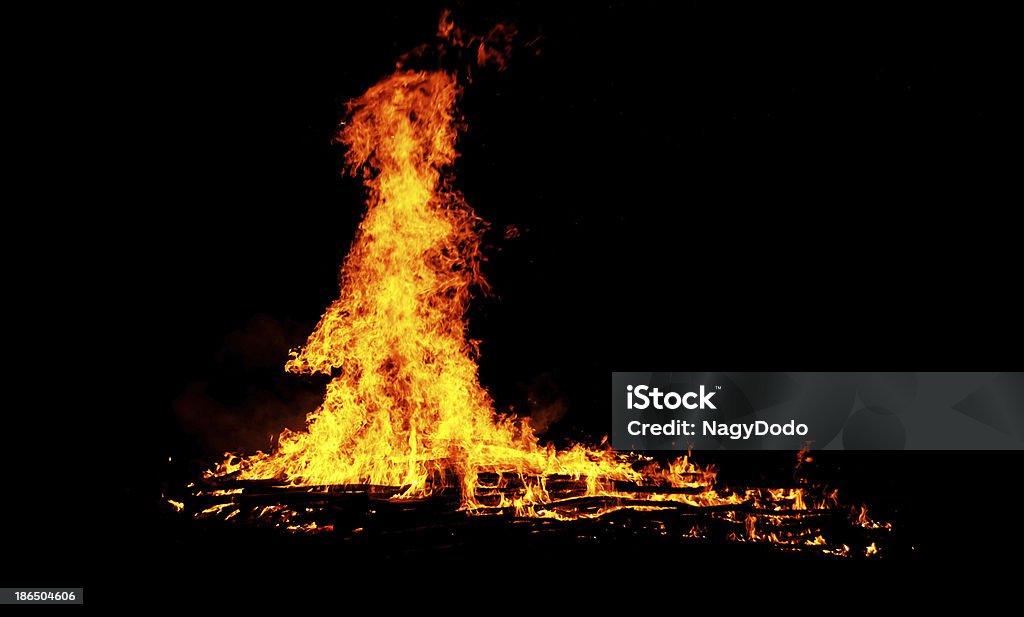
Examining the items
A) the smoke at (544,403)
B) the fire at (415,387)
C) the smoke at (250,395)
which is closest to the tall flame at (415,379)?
the fire at (415,387)

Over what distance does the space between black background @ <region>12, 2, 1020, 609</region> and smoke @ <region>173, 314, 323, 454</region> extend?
0.16 feet

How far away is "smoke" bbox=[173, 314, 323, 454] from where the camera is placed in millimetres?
7328

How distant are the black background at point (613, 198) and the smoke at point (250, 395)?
0.16 feet

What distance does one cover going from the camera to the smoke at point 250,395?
733 cm

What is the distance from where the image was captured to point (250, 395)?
7.52 metres

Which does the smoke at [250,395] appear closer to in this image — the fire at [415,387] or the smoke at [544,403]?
the fire at [415,387]

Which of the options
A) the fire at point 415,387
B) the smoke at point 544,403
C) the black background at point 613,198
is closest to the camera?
the fire at point 415,387

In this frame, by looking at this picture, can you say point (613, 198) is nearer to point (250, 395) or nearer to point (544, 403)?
point (544, 403)

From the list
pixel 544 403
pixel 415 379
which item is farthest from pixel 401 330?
pixel 544 403

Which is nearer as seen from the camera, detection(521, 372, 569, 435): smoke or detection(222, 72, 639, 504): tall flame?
detection(222, 72, 639, 504): tall flame

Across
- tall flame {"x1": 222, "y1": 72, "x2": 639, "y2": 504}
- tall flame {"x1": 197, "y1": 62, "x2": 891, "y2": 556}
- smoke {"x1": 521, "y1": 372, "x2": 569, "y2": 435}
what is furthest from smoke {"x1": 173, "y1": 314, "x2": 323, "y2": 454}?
smoke {"x1": 521, "y1": 372, "x2": 569, "y2": 435}

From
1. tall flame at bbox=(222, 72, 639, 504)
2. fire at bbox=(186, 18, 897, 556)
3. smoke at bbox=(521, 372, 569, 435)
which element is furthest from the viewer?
smoke at bbox=(521, 372, 569, 435)

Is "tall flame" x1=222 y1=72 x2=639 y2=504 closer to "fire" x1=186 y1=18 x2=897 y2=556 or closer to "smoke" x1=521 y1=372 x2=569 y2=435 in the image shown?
"fire" x1=186 y1=18 x2=897 y2=556

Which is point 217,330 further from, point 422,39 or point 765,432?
point 765,432
